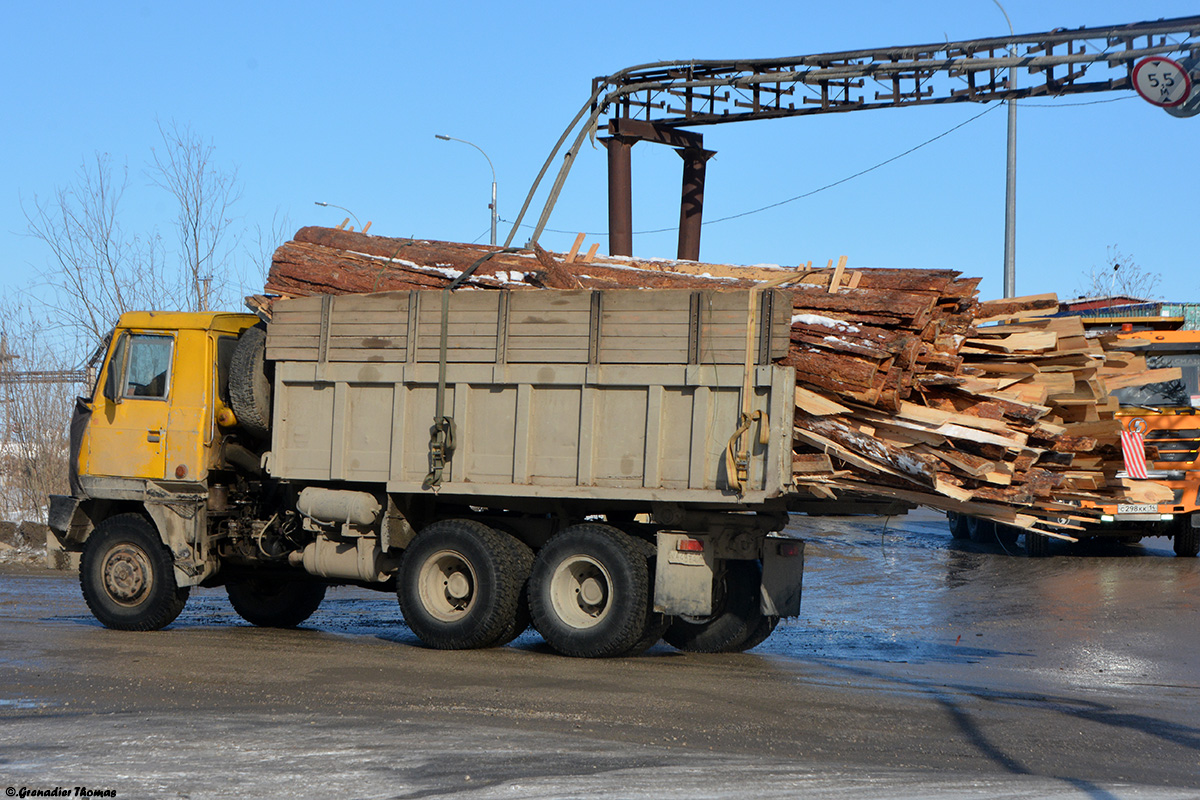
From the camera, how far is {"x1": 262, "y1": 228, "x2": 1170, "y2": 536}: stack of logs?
8.89 m

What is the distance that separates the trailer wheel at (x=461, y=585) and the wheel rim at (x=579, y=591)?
0.43 meters

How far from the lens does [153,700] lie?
7527 mm

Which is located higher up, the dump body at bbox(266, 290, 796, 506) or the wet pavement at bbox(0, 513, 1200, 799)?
the dump body at bbox(266, 290, 796, 506)

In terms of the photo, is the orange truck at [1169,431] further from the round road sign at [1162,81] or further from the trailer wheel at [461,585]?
the trailer wheel at [461,585]

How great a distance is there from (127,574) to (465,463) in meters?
3.69

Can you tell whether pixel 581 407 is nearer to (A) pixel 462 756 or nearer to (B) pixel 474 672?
(B) pixel 474 672

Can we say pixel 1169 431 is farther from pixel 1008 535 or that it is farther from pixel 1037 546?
pixel 1008 535

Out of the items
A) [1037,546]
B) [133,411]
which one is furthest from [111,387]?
[1037,546]

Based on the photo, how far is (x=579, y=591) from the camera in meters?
9.79

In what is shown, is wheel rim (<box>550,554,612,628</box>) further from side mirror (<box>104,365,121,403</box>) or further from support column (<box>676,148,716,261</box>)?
support column (<box>676,148,716,261</box>)

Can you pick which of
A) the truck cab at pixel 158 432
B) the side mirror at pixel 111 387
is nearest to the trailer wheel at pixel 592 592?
the truck cab at pixel 158 432

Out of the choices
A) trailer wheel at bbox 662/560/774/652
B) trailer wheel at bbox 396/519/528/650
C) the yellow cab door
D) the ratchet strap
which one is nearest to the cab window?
the yellow cab door

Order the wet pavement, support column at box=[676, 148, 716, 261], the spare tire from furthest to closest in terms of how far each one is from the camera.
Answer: support column at box=[676, 148, 716, 261] → the spare tire → the wet pavement

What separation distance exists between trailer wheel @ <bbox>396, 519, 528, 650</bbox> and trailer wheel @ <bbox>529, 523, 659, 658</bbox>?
27 cm
